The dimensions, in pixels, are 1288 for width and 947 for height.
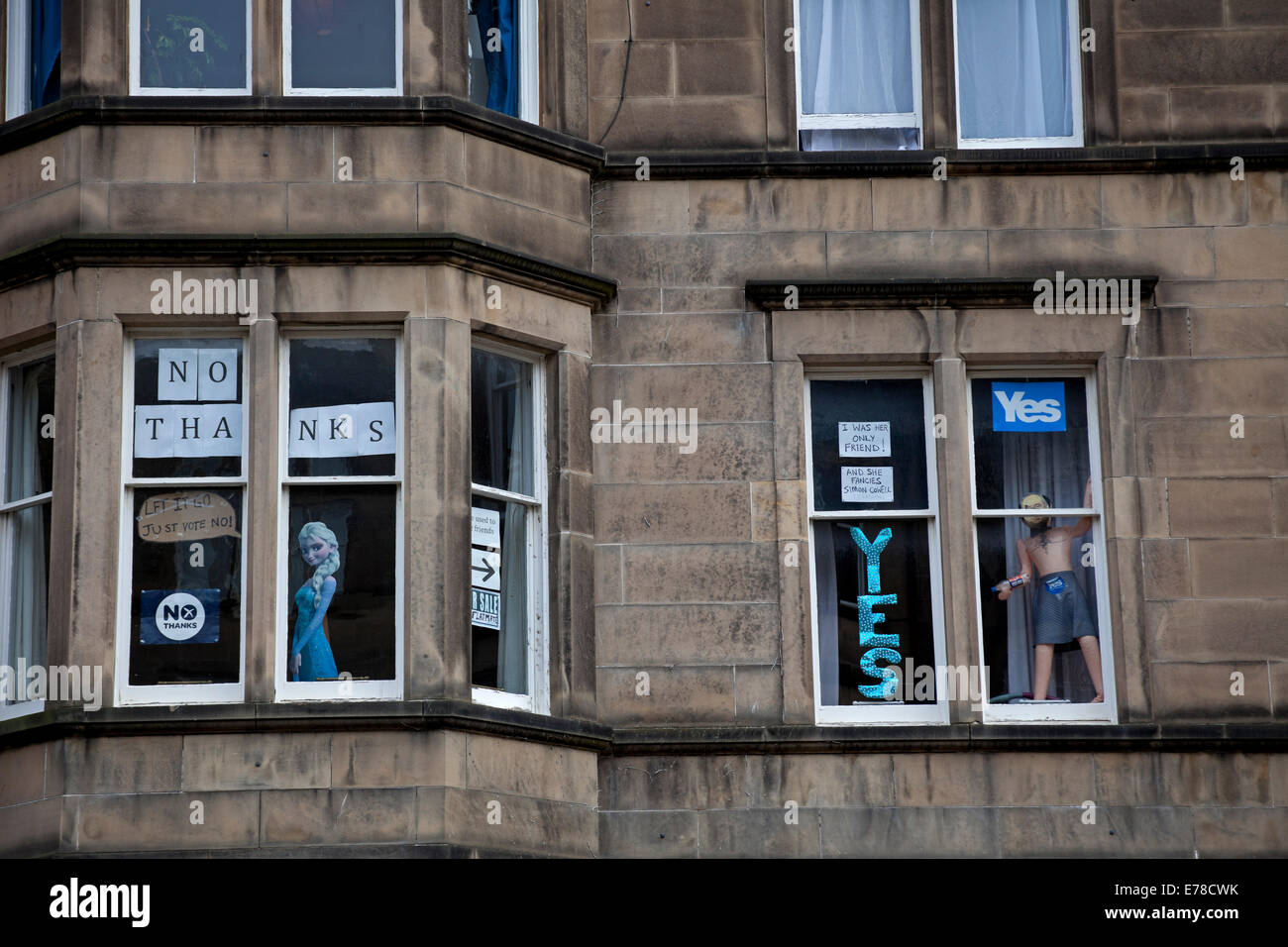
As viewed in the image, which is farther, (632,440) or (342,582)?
(632,440)

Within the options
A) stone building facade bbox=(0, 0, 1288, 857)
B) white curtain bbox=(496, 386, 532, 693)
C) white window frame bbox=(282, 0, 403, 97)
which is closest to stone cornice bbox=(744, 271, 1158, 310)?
stone building facade bbox=(0, 0, 1288, 857)

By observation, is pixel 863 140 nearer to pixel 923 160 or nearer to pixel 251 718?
pixel 923 160

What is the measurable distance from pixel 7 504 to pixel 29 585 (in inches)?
20.9

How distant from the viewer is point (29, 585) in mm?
13445

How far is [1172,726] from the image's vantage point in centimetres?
1336

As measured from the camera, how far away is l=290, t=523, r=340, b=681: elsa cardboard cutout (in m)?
12.9

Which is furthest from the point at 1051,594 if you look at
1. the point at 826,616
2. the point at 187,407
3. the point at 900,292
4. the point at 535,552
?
the point at 187,407

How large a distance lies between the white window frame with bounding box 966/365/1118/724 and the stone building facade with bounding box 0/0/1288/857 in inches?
1.2

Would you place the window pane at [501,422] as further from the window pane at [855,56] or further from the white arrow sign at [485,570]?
the window pane at [855,56]

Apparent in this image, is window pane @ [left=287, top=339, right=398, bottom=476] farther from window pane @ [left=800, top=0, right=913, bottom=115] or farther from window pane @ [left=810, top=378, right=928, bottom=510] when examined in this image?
window pane @ [left=800, top=0, right=913, bottom=115]

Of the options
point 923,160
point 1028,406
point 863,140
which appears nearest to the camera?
point 1028,406
